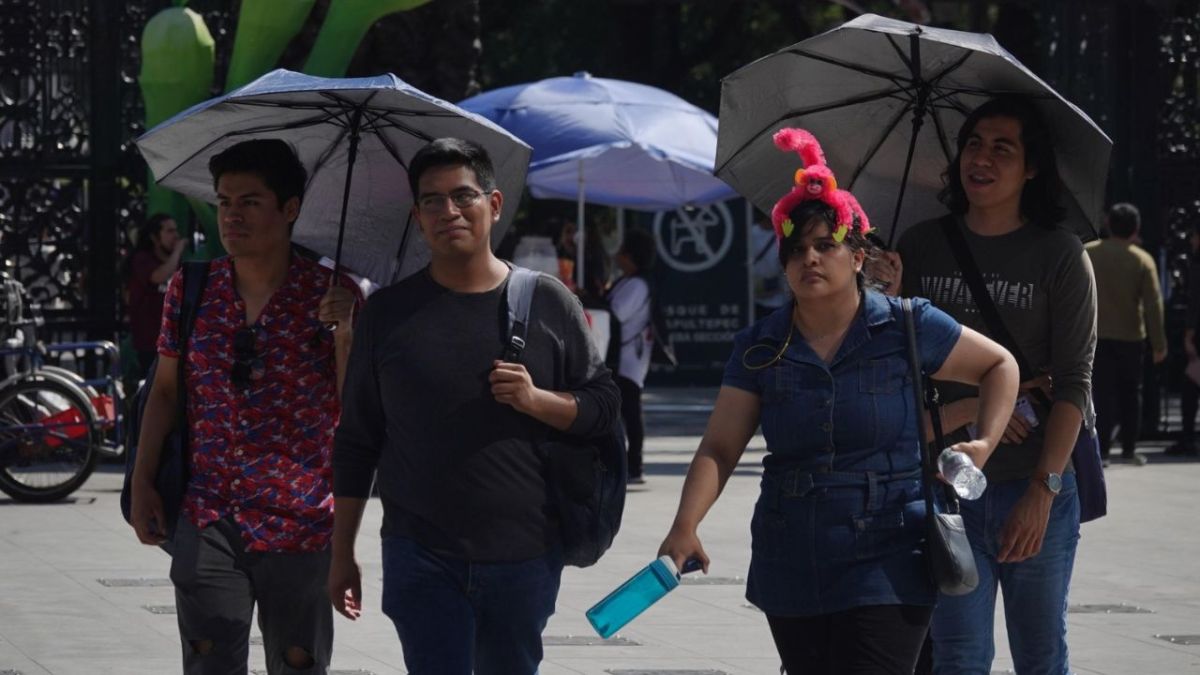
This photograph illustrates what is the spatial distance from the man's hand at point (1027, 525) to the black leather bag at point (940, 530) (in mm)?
542

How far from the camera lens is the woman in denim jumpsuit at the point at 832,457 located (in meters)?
4.67

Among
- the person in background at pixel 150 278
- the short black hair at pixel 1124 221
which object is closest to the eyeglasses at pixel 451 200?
the person in background at pixel 150 278

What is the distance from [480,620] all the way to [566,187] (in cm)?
1250

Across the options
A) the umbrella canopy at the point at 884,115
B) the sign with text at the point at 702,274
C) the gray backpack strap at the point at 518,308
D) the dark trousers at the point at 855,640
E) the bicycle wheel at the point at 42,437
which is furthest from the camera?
the sign with text at the point at 702,274

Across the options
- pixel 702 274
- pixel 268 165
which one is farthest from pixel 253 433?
pixel 702 274

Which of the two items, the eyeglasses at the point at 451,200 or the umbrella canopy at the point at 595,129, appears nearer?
the eyeglasses at the point at 451,200

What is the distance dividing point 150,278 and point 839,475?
10.7 m

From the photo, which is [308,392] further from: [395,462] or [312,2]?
[312,2]

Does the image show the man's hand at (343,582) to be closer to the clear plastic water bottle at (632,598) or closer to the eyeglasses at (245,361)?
the eyeglasses at (245,361)

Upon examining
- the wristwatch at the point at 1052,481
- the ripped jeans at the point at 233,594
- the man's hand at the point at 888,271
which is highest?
the man's hand at the point at 888,271

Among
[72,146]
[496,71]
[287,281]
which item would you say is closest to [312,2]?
→ [72,146]

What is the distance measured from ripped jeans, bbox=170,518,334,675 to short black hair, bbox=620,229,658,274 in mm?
9283

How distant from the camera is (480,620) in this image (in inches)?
193

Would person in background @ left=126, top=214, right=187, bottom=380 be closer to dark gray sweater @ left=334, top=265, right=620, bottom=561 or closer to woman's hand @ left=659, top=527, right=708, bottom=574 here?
dark gray sweater @ left=334, top=265, right=620, bottom=561
